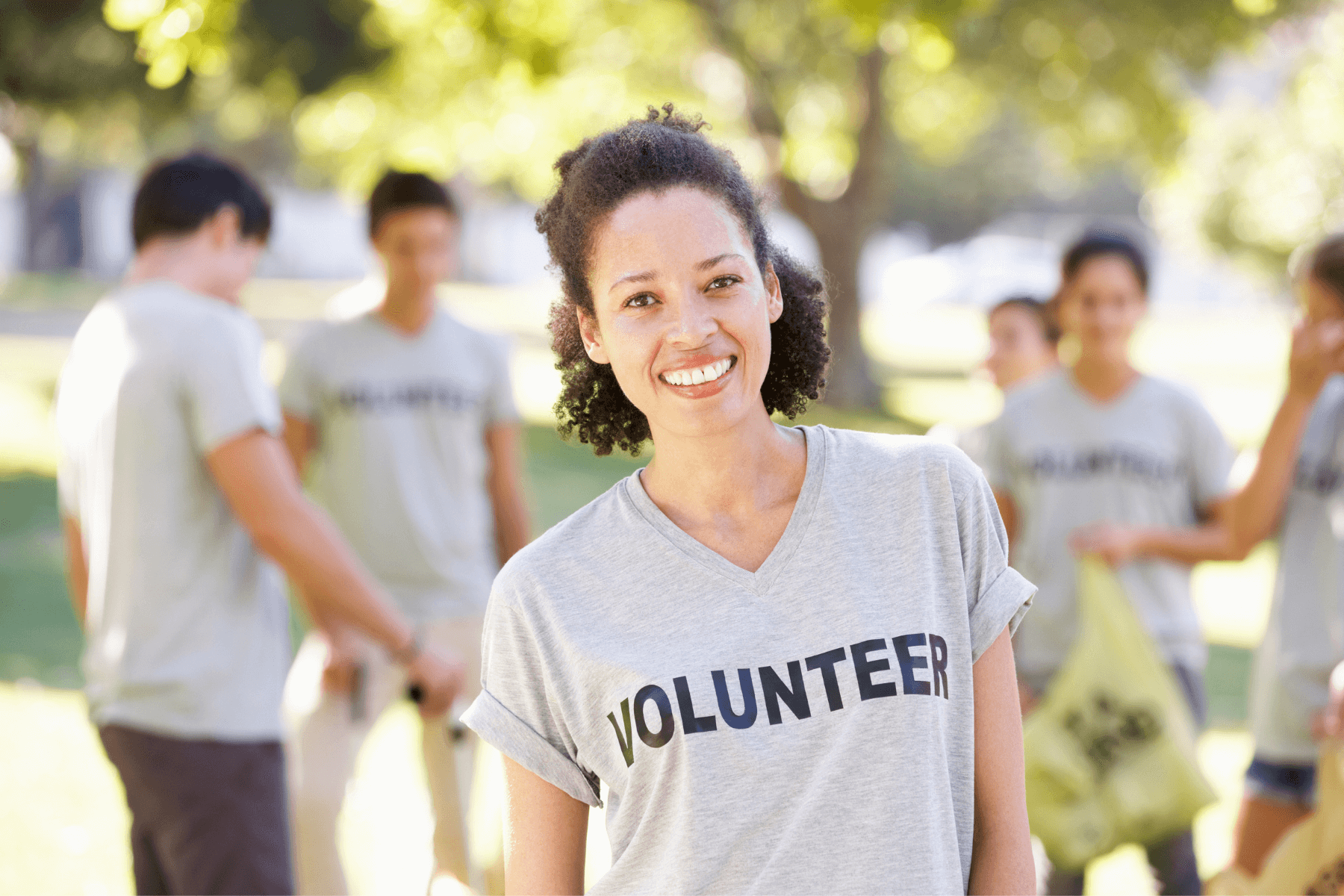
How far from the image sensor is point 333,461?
4.62 meters

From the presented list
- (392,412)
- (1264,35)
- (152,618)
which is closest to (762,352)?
(152,618)


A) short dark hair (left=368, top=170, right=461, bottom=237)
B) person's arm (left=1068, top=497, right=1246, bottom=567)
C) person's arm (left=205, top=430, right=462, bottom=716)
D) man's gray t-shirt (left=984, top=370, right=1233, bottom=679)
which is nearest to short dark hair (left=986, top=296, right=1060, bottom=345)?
man's gray t-shirt (left=984, top=370, right=1233, bottom=679)

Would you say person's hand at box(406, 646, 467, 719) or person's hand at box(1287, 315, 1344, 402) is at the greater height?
person's hand at box(1287, 315, 1344, 402)

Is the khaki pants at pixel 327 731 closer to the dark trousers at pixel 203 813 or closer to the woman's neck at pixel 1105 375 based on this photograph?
the dark trousers at pixel 203 813

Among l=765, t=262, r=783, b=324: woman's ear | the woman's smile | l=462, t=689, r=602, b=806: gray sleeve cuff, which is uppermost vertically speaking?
l=765, t=262, r=783, b=324: woman's ear

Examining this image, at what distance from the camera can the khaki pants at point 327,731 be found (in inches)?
166

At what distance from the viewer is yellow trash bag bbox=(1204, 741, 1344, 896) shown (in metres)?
3.19

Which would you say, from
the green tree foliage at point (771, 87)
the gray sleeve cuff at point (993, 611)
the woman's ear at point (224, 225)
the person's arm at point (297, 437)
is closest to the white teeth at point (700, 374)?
the gray sleeve cuff at point (993, 611)

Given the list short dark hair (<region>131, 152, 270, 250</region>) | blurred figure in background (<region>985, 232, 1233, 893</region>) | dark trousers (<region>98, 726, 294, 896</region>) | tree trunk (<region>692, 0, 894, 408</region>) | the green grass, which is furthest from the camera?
tree trunk (<region>692, 0, 894, 408</region>)

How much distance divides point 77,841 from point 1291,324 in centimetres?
478

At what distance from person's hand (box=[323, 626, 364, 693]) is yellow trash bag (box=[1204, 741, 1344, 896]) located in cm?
262

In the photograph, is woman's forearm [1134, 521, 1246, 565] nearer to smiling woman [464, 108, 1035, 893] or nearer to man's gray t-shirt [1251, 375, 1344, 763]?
man's gray t-shirt [1251, 375, 1344, 763]

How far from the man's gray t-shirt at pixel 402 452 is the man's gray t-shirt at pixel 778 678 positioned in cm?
259

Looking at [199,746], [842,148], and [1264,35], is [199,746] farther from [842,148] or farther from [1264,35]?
[842,148]
